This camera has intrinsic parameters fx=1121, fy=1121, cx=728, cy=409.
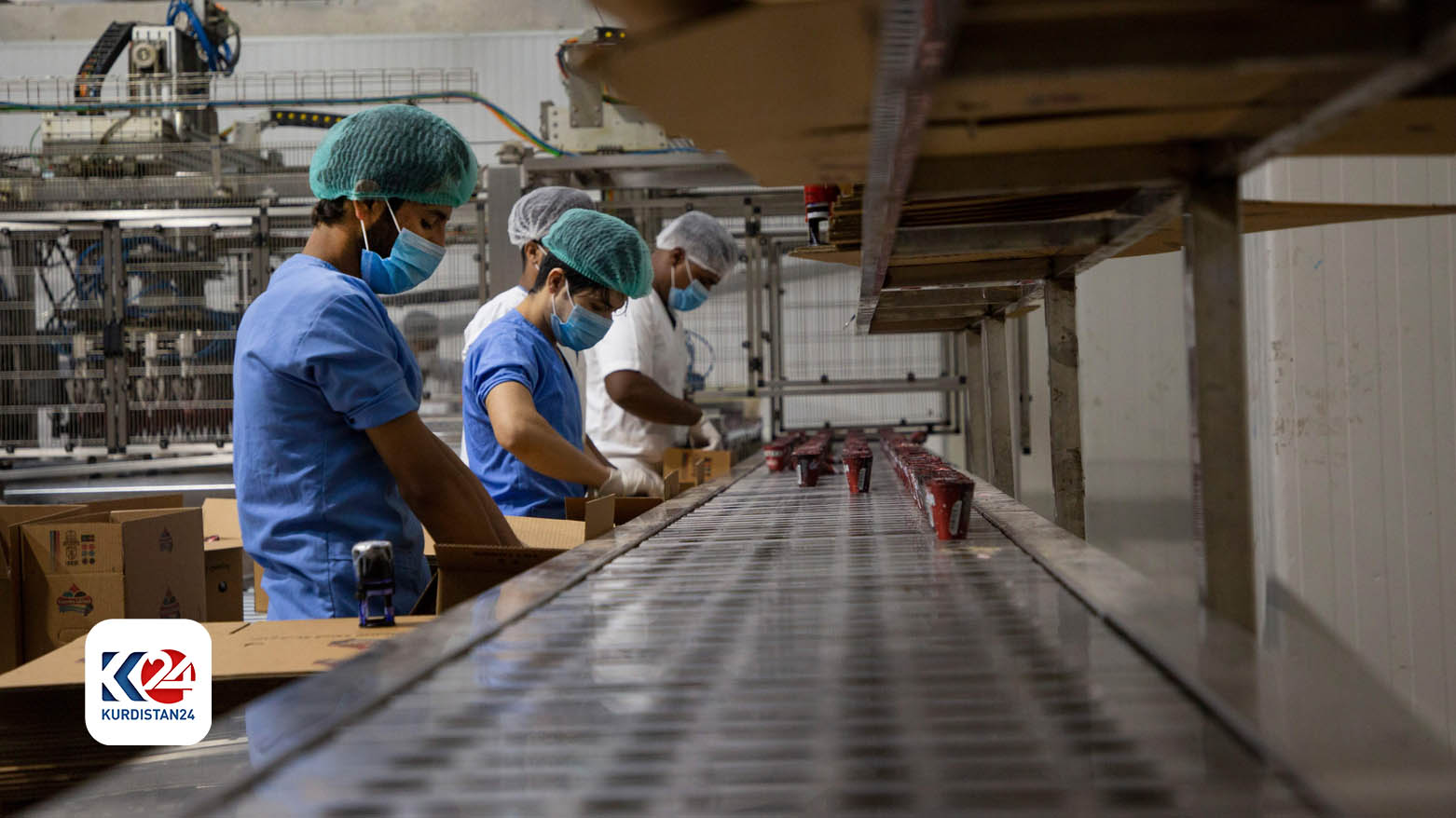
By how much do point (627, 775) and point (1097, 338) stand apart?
161 inches

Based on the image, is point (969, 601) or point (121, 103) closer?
point (969, 601)

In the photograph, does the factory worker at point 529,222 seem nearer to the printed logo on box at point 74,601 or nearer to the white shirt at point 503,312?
the white shirt at point 503,312

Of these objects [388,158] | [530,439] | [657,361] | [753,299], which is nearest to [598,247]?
[530,439]

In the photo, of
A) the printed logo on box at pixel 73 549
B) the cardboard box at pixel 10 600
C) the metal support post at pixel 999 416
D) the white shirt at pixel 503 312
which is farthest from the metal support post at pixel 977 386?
the cardboard box at pixel 10 600

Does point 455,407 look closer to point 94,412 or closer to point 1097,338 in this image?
point 94,412

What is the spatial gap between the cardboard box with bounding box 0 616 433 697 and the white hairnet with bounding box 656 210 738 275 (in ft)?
9.05

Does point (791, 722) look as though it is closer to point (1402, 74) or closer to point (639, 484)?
point (1402, 74)

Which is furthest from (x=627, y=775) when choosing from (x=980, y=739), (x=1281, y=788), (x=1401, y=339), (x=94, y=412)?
(x=94, y=412)

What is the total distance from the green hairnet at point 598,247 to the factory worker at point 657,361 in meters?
0.73

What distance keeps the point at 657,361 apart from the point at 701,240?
49cm

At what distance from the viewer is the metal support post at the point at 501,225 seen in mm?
4801

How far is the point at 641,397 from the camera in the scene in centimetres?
367

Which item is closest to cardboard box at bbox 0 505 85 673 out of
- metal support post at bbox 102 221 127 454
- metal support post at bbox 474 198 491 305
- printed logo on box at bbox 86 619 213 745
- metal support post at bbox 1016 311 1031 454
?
printed logo on box at bbox 86 619 213 745

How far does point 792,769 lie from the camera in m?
0.68
